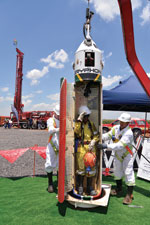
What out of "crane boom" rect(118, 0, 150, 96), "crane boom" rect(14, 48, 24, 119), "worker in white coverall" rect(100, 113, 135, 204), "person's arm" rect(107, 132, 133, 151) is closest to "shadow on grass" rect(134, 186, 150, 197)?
"worker in white coverall" rect(100, 113, 135, 204)

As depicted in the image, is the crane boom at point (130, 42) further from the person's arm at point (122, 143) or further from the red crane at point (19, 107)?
the red crane at point (19, 107)

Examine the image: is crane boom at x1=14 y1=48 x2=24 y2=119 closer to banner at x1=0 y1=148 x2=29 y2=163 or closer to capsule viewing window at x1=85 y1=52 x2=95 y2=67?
banner at x1=0 y1=148 x2=29 y2=163

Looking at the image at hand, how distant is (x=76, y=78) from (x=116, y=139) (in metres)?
1.47

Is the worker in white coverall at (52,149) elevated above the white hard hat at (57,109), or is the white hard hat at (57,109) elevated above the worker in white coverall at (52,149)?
the white hard hat at (57,109)

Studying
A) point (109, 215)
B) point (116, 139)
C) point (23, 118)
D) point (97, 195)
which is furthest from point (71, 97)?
point (23, 118)

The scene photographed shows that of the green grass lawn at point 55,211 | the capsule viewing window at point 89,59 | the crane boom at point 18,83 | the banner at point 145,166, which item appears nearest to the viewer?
the green grass lawn at point 55,211

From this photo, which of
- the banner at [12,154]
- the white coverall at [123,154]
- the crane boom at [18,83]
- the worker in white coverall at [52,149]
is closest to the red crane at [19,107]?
the crane boom at [18,83]

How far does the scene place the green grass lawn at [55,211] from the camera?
2.56 m

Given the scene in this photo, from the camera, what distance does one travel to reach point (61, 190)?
2.64 metres

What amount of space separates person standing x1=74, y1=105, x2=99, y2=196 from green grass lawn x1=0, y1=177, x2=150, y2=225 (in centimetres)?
37

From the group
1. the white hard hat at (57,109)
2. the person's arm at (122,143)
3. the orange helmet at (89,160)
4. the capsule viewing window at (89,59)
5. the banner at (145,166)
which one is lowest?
the banner at (145,166)

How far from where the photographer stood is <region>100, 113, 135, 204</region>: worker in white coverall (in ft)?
10.3

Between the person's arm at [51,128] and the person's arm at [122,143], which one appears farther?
the person's arm at [51,128]

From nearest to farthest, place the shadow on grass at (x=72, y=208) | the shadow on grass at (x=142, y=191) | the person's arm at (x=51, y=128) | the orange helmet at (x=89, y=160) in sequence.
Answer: the shadow on grass at (x=72, y=208) < the orange helmet at (x=89, y=160) < the person's arm at (x=51, y=128) < the shadow on grass at (x=142, y=191)
